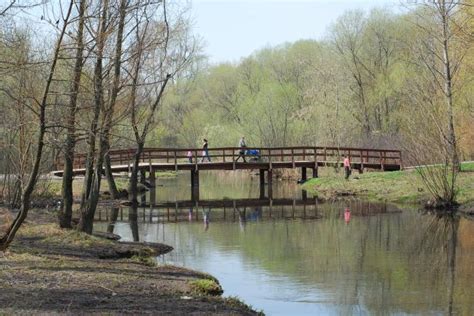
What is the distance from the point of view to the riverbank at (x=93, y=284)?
8617 millimetres

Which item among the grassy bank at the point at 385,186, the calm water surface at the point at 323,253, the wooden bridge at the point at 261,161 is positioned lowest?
the calm water surface at the point at 323,253

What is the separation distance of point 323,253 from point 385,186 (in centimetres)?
1750

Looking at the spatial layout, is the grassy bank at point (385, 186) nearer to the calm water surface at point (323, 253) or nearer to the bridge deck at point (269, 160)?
the bridge deck at point (269, 160)

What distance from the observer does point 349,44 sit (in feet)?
173

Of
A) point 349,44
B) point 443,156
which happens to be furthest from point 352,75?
point 443,156

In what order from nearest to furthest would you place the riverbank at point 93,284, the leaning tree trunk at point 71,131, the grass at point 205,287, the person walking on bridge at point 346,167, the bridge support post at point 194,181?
the riverbank at point 93,284 → the grass at point 205,287 → the leaning tree trunk at point 71,131 → the person walking on bridge at point 346,167 → the bridge support post at point 194,181

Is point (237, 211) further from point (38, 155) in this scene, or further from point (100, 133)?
point (38, 155)

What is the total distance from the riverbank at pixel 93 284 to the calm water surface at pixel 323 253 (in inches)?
52.7

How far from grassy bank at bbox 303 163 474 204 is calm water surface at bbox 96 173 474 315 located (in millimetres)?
1984

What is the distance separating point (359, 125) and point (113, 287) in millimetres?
41379

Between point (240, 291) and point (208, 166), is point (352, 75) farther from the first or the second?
point (240, 291)

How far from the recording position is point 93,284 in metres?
9.96

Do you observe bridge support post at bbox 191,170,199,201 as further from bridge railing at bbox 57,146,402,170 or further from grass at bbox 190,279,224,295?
grass at bbox 190,279,224,295

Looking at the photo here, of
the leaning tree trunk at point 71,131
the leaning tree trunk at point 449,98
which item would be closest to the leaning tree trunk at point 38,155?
the leaning tree trunk at point 71,131
